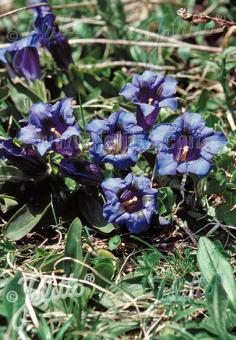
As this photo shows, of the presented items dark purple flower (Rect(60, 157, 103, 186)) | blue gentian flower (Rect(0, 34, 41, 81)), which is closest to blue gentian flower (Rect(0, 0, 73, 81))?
blue gentian flower (Rect(0, 34, 41, 81))

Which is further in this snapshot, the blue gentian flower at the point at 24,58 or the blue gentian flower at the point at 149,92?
the blue gentian flower at the point at 24,58

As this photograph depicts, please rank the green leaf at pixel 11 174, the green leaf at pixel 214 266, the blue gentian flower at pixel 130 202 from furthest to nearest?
the green leaf at pixel 11 174 → the blue gentian flower at pixel 130 202 → the green leaf at pixel 214 266

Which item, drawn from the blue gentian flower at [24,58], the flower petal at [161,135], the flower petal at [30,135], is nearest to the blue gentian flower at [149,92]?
the flower petal at [161,135]

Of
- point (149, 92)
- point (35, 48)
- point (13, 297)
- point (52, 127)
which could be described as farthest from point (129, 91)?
point (13, 297)

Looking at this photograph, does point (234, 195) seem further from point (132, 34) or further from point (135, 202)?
point (132, 34)

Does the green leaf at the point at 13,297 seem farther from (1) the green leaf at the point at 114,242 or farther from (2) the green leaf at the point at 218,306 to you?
(2) the green leaf at the point at 218,306
